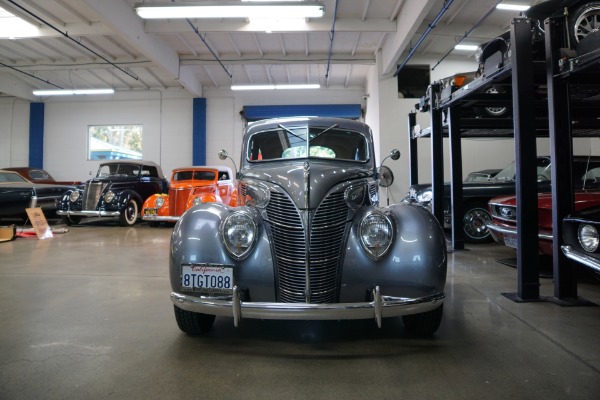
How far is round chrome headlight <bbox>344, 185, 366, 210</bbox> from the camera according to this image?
2436mm

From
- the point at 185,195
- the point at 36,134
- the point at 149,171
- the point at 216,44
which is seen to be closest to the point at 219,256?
the point at 185,195

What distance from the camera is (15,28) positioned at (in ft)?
29.1

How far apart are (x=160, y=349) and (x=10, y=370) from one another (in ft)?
2.58

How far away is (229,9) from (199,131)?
8017 millimetres

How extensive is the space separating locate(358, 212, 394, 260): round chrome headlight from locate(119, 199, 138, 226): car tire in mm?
8620

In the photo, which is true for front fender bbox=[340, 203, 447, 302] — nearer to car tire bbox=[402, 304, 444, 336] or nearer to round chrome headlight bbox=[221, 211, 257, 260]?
car tire bbox=[402, 304, 444, 336]

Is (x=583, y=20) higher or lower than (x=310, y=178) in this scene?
higher

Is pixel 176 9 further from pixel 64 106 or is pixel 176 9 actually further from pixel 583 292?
pixel 64 106

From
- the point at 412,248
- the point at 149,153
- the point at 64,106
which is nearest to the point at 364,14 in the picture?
the point at 412,248

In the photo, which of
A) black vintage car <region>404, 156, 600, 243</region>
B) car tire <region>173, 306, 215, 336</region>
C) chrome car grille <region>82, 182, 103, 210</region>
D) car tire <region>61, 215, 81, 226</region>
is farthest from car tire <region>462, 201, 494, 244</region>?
car tire <region>61, 215, 81, 226</region>

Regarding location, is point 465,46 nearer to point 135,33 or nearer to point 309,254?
point 135,33

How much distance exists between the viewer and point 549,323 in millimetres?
2656

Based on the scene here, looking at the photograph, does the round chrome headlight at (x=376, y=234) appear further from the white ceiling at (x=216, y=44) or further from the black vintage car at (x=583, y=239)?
the white ceiling at (x=216, y=44)

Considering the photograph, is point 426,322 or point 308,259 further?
point 426,322
